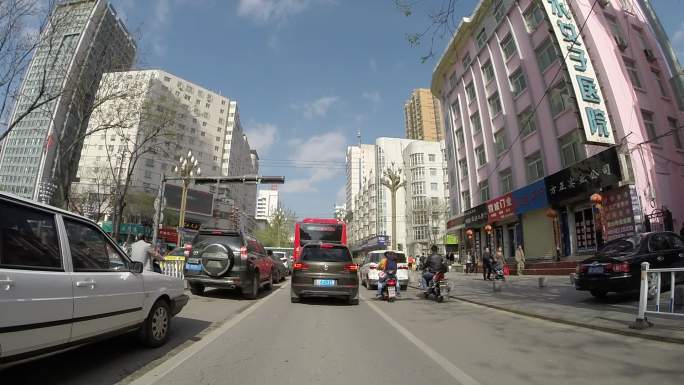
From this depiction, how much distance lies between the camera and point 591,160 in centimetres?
1852

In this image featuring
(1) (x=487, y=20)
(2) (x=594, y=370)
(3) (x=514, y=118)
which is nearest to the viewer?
(2) (x=594, y=370)

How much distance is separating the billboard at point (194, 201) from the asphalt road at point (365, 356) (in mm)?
62085

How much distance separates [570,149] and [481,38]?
44.8 feet

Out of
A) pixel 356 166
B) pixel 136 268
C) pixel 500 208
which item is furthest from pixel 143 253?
pixel 356 166

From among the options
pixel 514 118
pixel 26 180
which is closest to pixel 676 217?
pixel 514 118

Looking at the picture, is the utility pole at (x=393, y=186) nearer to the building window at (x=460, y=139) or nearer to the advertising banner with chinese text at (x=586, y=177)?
the building window at (x=460, y=139)

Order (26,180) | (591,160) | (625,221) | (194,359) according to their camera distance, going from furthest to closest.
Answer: (26,180), (591,160), (625,221), (194,359)

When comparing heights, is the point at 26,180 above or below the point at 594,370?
above

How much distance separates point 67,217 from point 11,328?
1441mm

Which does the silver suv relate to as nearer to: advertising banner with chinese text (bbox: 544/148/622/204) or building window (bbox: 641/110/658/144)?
advertising banner with chinese text (bbox: 544/148/622/204)

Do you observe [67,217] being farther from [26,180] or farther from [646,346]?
[26,180]

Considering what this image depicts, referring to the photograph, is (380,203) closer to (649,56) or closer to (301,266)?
(649,56)

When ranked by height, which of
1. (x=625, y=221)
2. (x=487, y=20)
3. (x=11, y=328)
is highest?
(x=487, y=20)

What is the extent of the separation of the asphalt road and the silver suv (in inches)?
22.9
